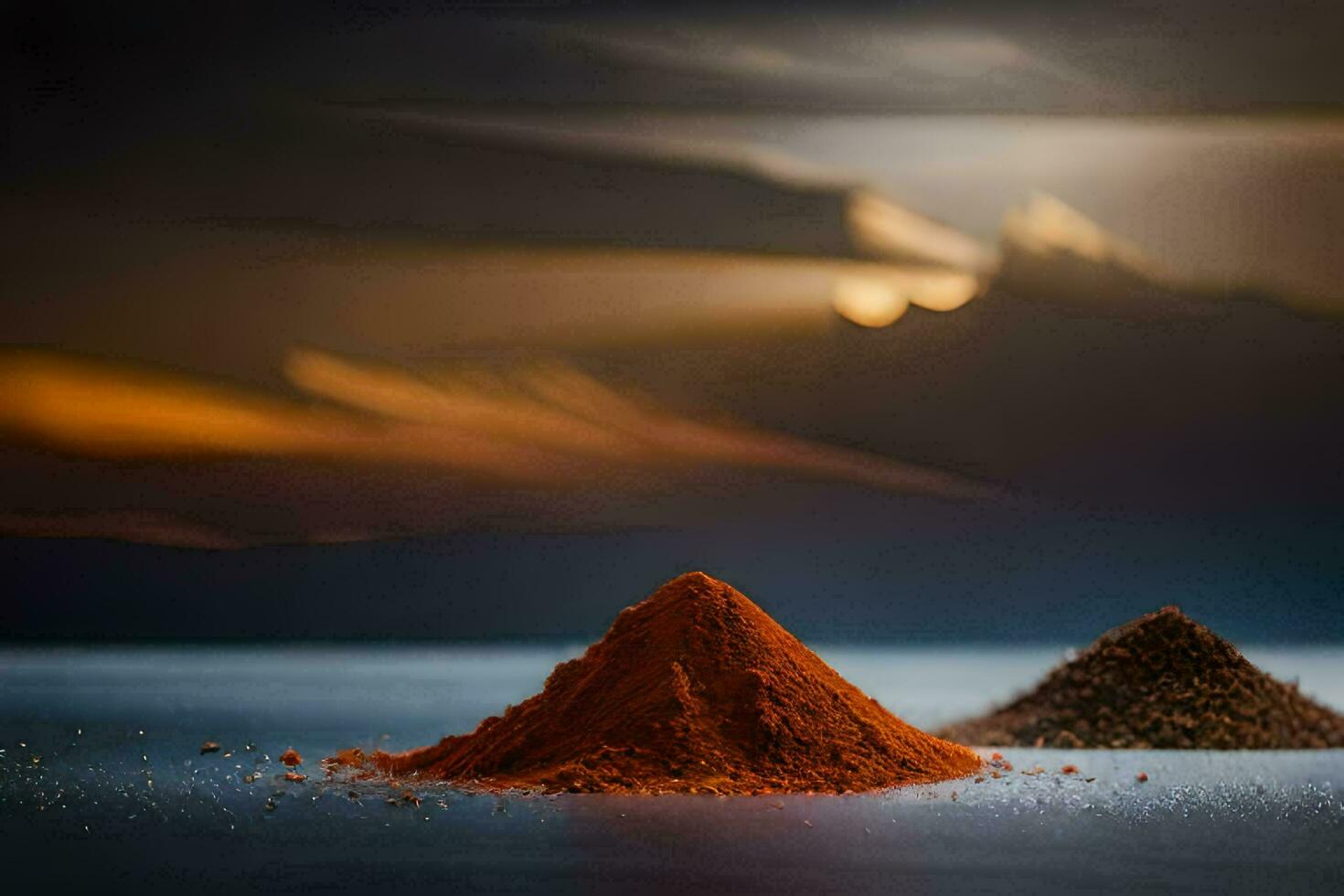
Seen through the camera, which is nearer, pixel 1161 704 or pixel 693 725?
pixel 693 725

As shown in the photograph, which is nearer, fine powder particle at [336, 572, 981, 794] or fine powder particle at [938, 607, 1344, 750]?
fine powder particle at [336, 572, 981, 794]

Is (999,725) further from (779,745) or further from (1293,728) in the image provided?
(779,745)

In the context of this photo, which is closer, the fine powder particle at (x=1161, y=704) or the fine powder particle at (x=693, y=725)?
the fine powder particle at (x=693, y=725)

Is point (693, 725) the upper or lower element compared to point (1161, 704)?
lower
